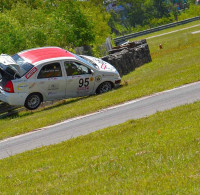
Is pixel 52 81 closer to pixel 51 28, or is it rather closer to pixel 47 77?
pixel 47 77

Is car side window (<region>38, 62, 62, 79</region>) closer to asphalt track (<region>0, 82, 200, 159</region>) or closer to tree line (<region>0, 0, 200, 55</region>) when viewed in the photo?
asphalt track (<region>0, 82, 200, 159</region>)

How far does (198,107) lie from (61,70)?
7818 mm

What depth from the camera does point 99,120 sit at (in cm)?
1398

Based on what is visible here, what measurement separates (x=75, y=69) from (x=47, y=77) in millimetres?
1253

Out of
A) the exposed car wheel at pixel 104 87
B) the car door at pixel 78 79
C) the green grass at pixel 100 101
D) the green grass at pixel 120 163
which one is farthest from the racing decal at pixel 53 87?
the green grass at pixel 120 163

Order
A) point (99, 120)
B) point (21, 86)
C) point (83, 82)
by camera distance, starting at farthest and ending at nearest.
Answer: point (83, 82) → point (21, 86) → point (99, 120)

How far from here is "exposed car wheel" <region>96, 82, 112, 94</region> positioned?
20031 mm

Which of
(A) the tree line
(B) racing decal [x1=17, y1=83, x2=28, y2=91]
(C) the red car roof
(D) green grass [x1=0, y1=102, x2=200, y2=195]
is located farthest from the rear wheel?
(D) green grass [x1=0, y1=102, x2=200, y2=195]

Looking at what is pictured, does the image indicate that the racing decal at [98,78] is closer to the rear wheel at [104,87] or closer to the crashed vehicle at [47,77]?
the crashed vehicle at [47,77]

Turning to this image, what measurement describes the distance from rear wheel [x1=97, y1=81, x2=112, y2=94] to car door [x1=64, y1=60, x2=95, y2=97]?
1.27 feet

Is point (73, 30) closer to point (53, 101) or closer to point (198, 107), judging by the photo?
point (53, 101)

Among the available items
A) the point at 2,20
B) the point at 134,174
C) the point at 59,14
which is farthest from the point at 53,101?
the point at 134,174

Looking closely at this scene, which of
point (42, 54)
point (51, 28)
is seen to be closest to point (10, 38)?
point (51, 28)

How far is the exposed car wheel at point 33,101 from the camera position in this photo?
59.1ft
